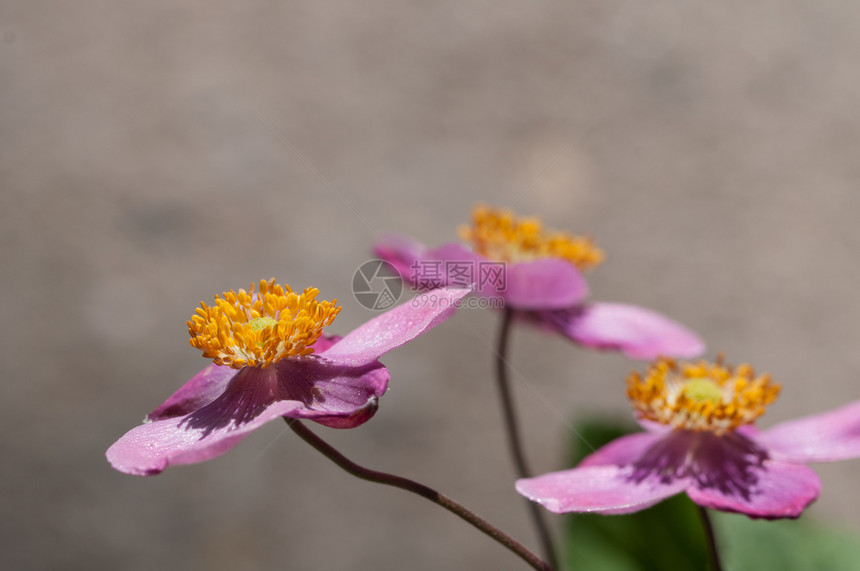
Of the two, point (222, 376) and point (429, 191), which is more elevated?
point (429, 191)

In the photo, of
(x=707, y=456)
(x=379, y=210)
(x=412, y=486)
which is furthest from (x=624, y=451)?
(x=379, y=210)

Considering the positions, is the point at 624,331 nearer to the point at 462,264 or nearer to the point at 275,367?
the point at 462,264

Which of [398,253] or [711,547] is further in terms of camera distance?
[398,253]

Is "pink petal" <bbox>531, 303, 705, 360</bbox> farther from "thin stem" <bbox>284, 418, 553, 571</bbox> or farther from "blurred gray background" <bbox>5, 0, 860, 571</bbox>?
"blurred gray background" <bbox>5, 0, 860, 571</bbox>

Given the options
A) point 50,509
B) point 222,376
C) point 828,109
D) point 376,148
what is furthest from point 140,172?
point 828,109

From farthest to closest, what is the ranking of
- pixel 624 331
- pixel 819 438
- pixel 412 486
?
pixel 624 331, pixel 819 438, pixel 412 486

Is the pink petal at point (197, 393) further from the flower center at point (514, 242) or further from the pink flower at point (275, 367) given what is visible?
the flower center at point (514, 242)

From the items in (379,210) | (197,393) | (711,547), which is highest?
(379,210)

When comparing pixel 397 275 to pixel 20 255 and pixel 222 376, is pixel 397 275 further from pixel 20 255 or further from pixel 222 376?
pixel 20 255
